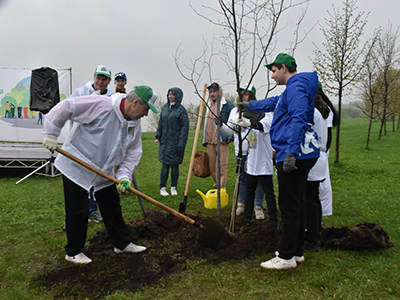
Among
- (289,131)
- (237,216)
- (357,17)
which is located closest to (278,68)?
(289,131)

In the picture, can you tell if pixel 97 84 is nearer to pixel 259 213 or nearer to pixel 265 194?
pixel 265 194

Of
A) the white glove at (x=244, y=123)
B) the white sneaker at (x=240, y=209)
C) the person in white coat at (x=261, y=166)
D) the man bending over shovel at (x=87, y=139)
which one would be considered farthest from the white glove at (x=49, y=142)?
the white sneaker at (x=240, y=209)

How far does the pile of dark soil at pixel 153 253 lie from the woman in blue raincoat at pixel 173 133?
6.76 ft

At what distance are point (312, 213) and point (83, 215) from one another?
8.29ft

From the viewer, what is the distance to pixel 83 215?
3.47 metres

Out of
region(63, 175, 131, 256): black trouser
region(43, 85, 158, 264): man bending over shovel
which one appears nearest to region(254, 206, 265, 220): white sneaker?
region(63, 175, 131, 256): black trouser

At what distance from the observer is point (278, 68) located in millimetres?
3352

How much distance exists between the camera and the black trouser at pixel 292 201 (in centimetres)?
319

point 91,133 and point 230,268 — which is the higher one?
point 91,133

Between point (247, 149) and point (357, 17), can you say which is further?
point (357, 17)

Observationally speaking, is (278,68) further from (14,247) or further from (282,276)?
(14,247)

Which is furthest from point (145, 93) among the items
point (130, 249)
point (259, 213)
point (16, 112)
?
point (16, 112)

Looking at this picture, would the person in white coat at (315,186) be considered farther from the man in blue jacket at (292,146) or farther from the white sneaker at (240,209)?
the white sneaker at (240,209)

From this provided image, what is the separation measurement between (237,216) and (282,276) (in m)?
2.10
